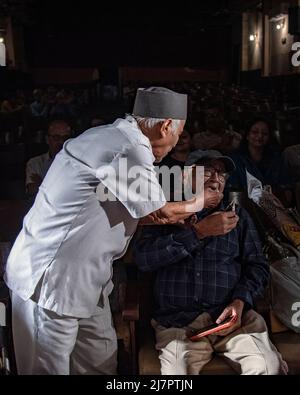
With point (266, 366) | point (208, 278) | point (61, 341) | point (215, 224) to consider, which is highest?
point (215, 224)

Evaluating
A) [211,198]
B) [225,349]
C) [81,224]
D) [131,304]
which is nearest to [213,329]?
[225,349]

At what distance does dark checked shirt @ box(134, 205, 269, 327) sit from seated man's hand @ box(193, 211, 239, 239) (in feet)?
0.11

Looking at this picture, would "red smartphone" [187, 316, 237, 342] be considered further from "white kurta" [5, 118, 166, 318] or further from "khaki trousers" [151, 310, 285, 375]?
"white kurta" [5, 118, 166, 318]

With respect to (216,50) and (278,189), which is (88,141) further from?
(278,189)

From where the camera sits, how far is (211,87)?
66.1 inches

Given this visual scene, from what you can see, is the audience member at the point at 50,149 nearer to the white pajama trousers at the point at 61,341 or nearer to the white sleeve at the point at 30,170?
the white sleeve at the point at 30,170

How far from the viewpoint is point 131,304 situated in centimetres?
159

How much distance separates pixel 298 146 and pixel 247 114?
0.75 feet

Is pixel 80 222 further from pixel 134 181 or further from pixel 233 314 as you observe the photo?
pixel 233 314

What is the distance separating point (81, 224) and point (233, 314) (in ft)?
2.03

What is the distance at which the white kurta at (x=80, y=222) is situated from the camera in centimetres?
127

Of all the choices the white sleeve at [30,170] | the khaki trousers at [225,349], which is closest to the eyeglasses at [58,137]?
the white sleeve at [30,170]

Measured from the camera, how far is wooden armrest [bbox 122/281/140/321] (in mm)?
1535

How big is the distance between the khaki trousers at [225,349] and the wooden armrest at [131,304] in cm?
13
